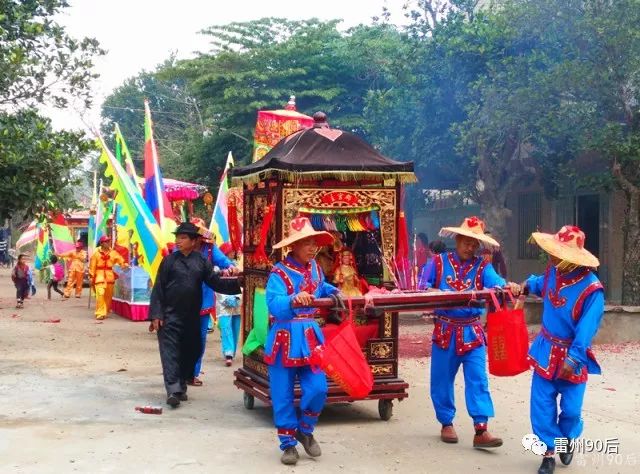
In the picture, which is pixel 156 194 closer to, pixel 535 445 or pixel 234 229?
pixel 234 229

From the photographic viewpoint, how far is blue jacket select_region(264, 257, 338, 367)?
6031mm

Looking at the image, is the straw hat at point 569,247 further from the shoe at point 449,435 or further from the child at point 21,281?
the child at point 21,281

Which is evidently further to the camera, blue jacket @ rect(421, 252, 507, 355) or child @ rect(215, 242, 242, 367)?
child @ rect(215, 242, 242, 367)

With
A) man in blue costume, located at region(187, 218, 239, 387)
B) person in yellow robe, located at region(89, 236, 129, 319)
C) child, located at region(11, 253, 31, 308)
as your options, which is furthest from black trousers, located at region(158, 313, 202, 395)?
child, located at region(11, 253, 31, 308)

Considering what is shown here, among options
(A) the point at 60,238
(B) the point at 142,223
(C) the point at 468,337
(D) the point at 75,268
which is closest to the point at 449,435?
(C) the point at 468,337

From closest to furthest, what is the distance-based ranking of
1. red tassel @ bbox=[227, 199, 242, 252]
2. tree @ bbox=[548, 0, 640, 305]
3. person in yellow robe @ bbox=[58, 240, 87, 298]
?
red tassel @ bbox=[227, 199, 242, 252] → tree @ bbox=[548, 0, 640, 305] → person in yellow robe @ bbox=[58, 240, 87, 298]

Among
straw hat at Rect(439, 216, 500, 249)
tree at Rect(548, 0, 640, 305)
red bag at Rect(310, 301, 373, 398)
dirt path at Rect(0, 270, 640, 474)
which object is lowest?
dirt path at Rect(0, 270, 640, 474)

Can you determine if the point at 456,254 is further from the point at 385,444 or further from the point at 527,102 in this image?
the point at 527,102

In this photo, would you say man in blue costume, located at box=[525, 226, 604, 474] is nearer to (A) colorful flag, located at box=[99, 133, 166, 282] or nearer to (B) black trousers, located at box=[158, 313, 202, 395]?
(B) black trousers, located at box=[158, 313, 202, 395]

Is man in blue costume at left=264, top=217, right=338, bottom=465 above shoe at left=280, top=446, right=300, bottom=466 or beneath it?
above

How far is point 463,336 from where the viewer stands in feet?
21.3

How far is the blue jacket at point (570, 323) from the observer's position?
554cm

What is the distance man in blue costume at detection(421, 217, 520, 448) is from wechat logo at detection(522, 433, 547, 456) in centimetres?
35

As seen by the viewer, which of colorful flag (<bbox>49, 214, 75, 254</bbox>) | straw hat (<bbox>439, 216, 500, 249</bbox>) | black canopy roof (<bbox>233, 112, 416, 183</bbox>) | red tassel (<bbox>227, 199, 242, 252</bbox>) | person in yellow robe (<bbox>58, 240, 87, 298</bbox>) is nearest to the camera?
straw hat (<bbox>439, 216, 500, 249</bbox>)
